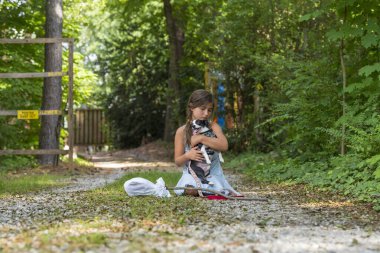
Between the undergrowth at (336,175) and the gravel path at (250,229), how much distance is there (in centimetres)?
51

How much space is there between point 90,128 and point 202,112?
2352 centimetres

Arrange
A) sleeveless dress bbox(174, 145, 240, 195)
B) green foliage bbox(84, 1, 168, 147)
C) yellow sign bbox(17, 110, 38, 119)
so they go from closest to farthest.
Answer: sleeveless dress bbox(174, 145, 240, 195) → yellow sign bbox(17, 110, 38, 119) → green foliage bbox(84, 1, 168, 147)

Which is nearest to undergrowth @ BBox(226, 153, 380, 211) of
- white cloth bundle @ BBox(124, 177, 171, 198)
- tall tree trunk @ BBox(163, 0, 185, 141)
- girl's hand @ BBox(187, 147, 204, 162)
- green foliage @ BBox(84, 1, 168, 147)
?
girl's hand @ BBox(187, 147, 204, 162)

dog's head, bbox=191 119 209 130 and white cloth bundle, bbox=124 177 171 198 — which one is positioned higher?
dog's head, bbox=191 119 209 130

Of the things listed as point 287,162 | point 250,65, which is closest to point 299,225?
point 287,162

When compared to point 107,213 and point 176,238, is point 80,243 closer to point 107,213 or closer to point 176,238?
point 176,238

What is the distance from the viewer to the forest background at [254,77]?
8.06 m

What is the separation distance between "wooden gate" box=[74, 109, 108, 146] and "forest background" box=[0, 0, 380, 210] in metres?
1.74

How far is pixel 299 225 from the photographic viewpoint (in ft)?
15.5

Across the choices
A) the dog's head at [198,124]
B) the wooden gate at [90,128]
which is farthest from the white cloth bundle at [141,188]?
the wooden gate at [90,128]

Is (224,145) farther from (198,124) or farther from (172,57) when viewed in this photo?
(172,57)

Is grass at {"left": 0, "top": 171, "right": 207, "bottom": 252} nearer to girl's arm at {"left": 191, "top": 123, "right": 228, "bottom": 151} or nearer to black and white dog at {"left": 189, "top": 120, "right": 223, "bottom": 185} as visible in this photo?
black and white dog at {"left": 189, "top": 120, "right": 223, "bottom": 185}

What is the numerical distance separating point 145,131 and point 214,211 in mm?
21018

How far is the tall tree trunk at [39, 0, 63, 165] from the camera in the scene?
1370 centimetres
